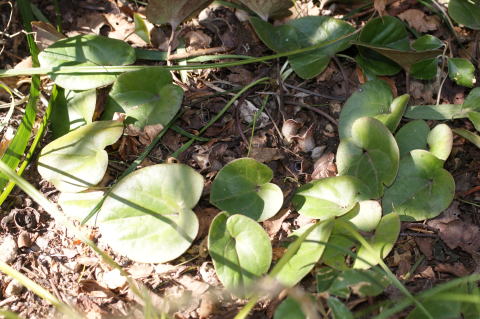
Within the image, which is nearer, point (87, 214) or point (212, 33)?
point (87, 214)

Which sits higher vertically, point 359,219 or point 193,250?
point 359,219

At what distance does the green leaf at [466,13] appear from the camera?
5.22ft

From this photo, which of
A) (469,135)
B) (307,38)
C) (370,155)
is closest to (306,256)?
(370,155)

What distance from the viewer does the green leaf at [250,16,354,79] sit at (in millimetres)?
1550

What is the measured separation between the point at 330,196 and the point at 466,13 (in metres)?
Answer: 0.77

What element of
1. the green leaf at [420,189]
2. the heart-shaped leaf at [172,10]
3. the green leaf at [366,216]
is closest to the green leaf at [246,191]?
the green leaf at [366,216]

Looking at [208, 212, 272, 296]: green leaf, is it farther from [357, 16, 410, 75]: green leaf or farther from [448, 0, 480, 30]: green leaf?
[448, 0, 480, 30]: green leaf

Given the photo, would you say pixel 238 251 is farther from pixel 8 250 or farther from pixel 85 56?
pixel 85 56

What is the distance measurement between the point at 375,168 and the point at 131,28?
93 centimetres

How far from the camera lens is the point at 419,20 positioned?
1.68m

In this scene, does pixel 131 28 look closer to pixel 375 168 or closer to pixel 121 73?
pixel 121 73

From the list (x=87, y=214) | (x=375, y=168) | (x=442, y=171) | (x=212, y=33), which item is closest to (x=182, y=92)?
(x=212, y=33)

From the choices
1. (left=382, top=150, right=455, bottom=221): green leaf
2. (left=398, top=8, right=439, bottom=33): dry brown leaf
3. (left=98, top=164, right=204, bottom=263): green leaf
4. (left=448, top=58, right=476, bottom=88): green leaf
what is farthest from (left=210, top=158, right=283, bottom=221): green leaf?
(left=398, top=8, right=439, bottom=33): dry brown leaf

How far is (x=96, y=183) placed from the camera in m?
1.37
